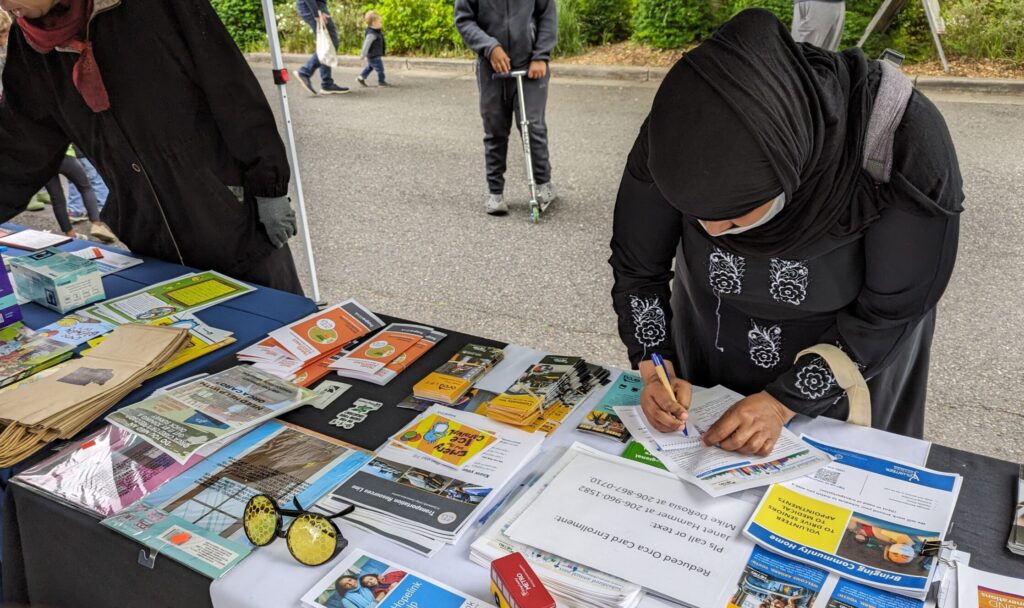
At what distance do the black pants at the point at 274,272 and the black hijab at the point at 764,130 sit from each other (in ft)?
4.80

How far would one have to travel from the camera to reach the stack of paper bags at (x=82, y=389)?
1339mm

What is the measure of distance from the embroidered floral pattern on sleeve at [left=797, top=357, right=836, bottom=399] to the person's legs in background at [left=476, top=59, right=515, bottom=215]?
3.41 meters

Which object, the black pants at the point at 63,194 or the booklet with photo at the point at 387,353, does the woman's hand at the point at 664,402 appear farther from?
the black pants at the point at 63,194

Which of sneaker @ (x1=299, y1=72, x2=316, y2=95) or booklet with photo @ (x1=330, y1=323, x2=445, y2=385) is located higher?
sneaker @ (x1=299, y1=72, x2=316, y2=95)

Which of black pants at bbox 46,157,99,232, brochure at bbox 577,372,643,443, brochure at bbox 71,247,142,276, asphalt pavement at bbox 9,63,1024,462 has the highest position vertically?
brochure at bbox 71,247,142,276

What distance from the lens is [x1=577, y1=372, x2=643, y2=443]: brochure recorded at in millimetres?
1333

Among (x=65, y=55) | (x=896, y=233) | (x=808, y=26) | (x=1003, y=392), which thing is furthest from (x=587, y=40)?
(x=896, y=233)

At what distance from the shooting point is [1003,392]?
8.78 feet

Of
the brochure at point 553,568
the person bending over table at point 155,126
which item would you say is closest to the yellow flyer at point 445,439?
the brochure at point 553,568

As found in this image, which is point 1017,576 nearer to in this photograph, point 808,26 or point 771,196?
point 771,196

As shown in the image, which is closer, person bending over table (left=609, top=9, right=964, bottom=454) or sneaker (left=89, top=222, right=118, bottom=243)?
person bending over table (left=609, top=9, right=964, bottom=454)

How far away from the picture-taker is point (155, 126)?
1.92 metres

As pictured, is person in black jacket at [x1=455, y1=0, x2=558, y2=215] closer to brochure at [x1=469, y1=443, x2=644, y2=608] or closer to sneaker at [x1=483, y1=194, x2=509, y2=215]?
sneaker at [x1=483, y1=194, x2=509, y2=215]

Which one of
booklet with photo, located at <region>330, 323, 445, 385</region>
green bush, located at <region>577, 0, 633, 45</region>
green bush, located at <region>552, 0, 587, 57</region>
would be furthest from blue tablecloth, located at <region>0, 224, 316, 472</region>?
green bush, located at <region>577, 0, 633, 45</region>
